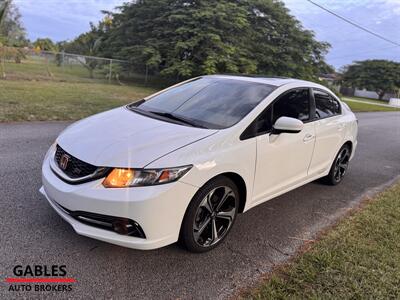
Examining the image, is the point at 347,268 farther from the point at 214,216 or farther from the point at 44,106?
A: the point at 44,106

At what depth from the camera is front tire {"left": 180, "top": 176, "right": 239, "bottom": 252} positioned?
9.41 feet

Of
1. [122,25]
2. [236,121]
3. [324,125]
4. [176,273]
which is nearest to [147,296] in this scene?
[176,273]

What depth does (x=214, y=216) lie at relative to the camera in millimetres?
3102

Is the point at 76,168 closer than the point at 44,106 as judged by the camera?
Yes

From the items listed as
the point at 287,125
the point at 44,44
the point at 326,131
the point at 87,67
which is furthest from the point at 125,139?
the point at 44,44

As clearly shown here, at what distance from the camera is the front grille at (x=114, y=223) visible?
261 centimetres

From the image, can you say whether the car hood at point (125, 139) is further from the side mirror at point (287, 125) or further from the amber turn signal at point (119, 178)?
the side mirror at point (287, 125)

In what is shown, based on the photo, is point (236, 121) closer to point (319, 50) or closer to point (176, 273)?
point (176, 273)

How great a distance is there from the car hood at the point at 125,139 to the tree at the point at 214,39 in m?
17.3

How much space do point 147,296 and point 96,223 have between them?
683 millimetres

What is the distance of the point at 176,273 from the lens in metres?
2.79

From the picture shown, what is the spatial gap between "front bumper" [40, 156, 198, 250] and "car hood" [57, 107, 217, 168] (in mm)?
222

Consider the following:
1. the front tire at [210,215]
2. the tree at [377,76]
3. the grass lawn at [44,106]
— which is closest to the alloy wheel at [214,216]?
the front tire at [210,215]

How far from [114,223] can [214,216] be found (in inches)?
36.5
